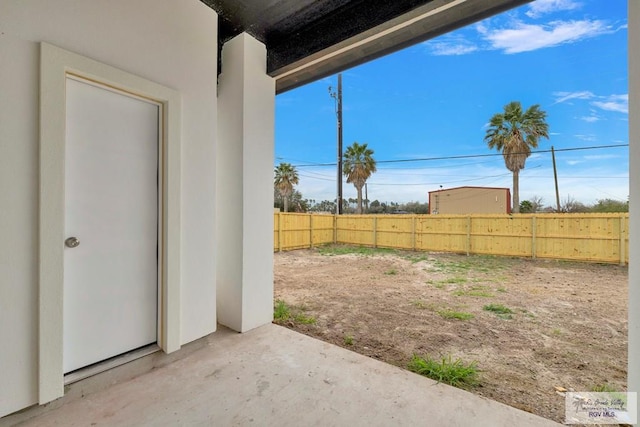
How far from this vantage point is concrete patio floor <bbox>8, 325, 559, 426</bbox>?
1514 millimetres

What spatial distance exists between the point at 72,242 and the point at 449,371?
2.87m

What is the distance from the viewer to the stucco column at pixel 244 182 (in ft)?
8.89

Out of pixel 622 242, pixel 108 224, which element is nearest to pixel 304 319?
pixel 108 224

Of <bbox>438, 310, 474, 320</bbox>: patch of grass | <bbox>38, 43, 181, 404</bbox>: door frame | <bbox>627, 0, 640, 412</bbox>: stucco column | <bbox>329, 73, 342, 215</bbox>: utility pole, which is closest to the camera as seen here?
<bbox>627, 0, 640, 412</bbox>: stucco column

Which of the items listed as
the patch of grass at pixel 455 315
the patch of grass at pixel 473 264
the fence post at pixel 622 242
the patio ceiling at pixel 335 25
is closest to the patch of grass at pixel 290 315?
the patch of grass at pixel 455 315

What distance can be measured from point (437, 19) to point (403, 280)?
467 centimetres

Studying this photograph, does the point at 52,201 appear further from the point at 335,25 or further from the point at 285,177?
the point at 285,177

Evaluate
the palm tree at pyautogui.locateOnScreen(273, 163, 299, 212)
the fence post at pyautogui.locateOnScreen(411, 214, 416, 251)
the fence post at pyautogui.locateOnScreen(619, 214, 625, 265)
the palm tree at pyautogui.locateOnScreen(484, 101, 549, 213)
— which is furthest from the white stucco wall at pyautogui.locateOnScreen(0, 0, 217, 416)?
the palm tree at pyautogui.locateOnScreen(273, 163, 299, 212)

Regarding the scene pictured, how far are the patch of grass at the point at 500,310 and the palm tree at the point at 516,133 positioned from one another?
400 inches

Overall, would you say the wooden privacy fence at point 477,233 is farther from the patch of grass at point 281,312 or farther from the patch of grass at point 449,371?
the patch of grass at point 449,371

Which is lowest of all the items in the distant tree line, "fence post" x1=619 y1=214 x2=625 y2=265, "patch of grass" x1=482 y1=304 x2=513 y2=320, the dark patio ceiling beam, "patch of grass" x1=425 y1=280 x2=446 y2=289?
"patch of grass" x1=425 y1=280 x2=446 y2=289

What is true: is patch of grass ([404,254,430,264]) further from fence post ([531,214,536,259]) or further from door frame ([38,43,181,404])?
door frame ([38,43,181,404])

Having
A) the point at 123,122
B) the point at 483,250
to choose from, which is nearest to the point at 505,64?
the point at 483,250

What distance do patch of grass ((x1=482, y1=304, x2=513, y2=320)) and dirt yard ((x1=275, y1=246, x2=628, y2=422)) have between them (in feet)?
0.15
